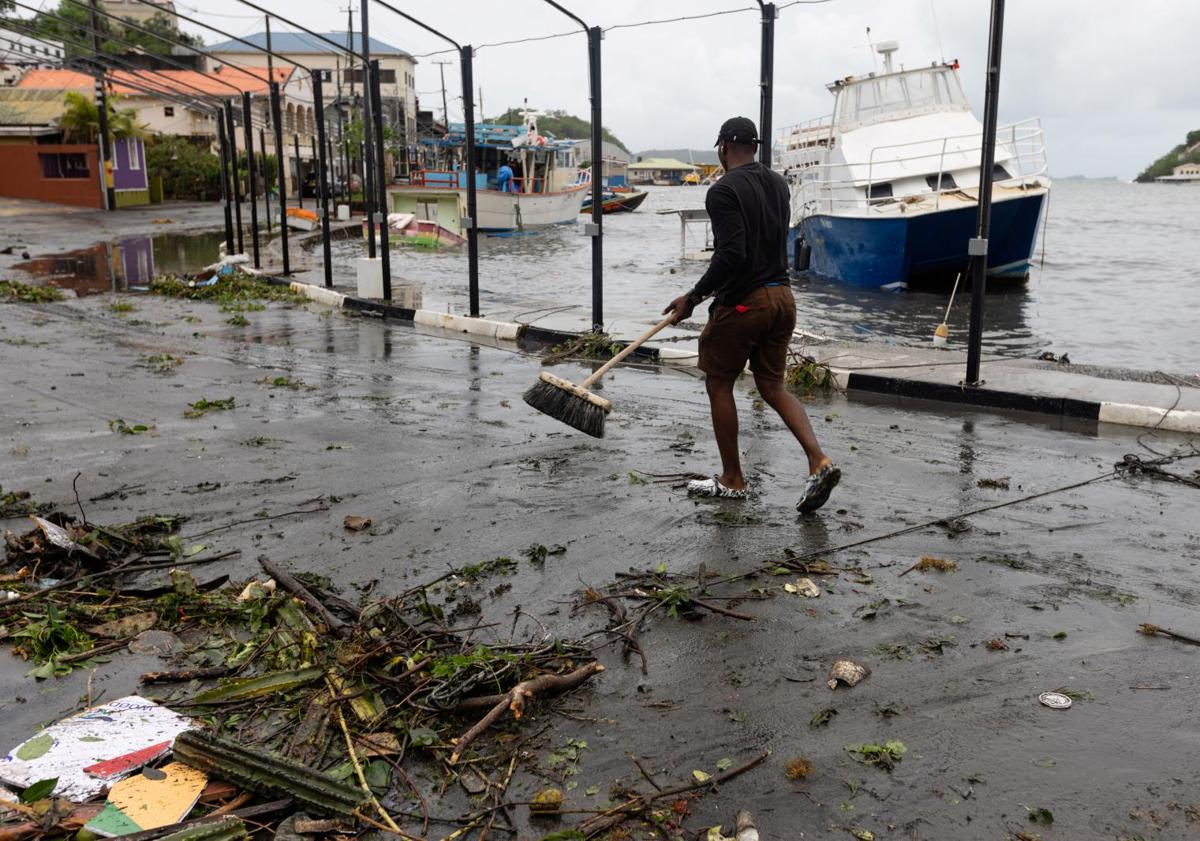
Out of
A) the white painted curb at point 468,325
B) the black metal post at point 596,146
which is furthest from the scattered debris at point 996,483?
the white painted curb at point 468,325

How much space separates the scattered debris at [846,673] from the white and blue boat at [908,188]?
16926mm

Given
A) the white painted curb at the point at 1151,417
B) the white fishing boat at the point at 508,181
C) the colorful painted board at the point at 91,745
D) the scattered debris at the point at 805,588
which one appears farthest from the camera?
the white fishing boat at the point at 508,181

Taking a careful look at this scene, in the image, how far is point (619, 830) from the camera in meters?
2.94

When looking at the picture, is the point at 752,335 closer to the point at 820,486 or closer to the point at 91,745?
the point at 820,486

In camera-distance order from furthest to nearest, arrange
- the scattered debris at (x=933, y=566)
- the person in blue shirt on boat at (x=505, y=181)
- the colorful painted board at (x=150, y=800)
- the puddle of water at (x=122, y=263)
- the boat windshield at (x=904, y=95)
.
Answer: the person in blue shirt on boat at (x=505, y=181) → the boat windshield at (x=904, y=95) → the puddle of water at (x=122, y=263) → the scattered debris at (x=933, y=566) → the colorful painted board at (x=150, y=800)

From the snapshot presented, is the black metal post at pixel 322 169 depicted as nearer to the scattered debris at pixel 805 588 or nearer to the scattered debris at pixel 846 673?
the scattered debris at pixel 805 588

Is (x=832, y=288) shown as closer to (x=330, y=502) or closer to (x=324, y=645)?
(x=330, y=502)

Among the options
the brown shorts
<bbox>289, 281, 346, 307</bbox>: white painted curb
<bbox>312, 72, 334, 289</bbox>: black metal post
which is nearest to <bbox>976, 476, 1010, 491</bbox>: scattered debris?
the brown shorts

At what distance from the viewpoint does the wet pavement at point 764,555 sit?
3.22 meters

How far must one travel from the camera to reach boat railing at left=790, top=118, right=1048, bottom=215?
21203 mm

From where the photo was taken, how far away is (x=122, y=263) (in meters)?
23.8

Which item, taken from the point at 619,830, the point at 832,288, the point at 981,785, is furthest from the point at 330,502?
the point at 832,288

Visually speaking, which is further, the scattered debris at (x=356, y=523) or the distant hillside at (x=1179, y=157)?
the distant hillside at (x=1179, y=157)

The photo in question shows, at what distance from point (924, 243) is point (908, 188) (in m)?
1.85
